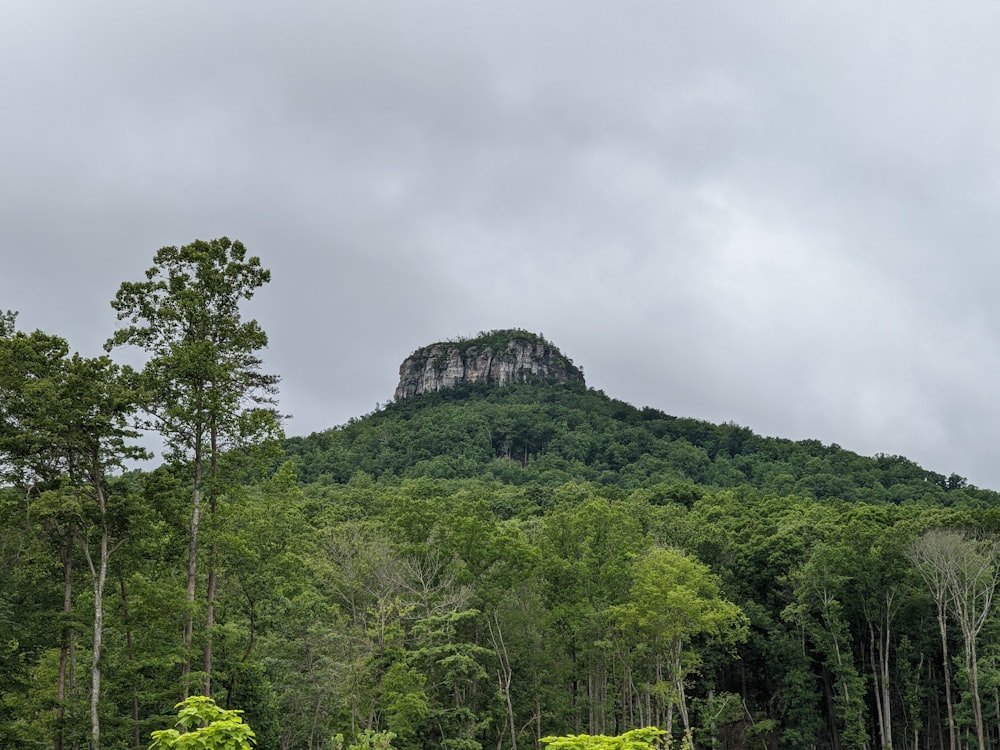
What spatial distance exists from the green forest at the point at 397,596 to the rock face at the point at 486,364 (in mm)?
84291

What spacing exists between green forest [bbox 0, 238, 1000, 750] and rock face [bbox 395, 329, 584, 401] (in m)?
84.3

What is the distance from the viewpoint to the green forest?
1753cm

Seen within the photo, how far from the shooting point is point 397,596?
976 inches

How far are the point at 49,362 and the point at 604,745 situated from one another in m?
14.9

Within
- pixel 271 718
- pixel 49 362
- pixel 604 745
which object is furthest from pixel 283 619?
pixel 604 745

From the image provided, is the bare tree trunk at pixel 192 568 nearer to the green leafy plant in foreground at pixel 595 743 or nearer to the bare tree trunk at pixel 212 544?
the bare tree trunk at pixel 212 544

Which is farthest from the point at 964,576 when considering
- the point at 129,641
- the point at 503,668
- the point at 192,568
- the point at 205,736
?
the point at 205,736

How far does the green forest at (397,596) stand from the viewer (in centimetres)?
1753

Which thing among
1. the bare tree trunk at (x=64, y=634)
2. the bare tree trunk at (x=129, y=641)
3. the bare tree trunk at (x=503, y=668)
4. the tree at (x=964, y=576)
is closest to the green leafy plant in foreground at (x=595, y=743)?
the bare tree trunk at (x=129, y=641)

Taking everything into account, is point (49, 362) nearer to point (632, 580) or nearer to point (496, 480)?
point (632, 580)

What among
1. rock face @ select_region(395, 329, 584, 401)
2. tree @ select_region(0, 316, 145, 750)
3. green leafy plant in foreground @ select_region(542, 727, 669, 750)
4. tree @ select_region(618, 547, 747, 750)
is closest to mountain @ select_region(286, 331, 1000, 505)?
rock face @ select_region(395, 329, 584, 401)

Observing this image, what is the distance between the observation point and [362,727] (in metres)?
24.3

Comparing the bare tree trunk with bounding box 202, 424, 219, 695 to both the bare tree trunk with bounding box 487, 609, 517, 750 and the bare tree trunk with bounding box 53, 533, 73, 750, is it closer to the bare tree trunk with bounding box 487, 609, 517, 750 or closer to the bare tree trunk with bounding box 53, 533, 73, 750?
the bare tree trunk with bounding box 53, 533, 73, 750

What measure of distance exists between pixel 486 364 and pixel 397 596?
405ft
